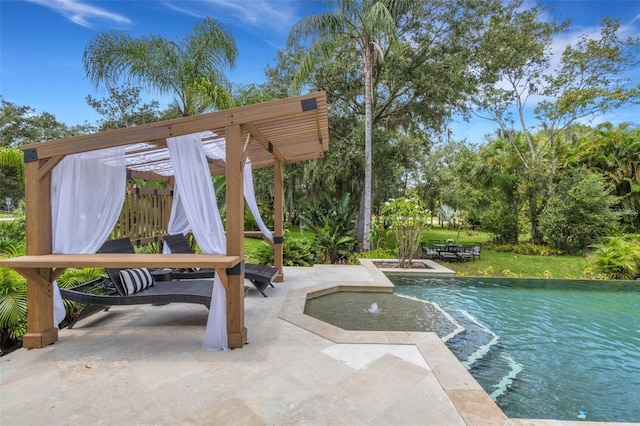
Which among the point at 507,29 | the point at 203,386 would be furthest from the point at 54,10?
the point at 507,29

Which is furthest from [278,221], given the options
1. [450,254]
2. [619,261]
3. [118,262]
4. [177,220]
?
[619,261]

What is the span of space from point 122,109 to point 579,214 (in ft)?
68.2

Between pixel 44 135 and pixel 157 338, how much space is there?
26.4m

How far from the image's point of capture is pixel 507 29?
11.8 meters

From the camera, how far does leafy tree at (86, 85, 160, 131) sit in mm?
15836

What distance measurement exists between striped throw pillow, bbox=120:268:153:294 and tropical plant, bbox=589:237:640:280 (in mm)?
10836

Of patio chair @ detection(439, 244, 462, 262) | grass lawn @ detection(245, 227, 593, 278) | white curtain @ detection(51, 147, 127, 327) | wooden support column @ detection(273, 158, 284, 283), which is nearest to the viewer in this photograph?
white curtain @ detection(51, 147, 127, 327)

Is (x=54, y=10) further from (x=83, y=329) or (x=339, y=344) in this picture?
(x=339, y=344)

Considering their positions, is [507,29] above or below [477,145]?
above

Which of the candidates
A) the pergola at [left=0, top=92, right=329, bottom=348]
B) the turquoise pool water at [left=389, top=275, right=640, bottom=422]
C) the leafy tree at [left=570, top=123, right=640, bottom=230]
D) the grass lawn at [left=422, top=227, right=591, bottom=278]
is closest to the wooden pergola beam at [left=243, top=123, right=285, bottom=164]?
the pergola at [left=0, top=92, right=329, bottom=348]

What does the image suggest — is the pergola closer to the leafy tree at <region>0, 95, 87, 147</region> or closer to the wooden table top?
the wooden table top

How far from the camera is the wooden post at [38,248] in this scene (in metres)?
3.57

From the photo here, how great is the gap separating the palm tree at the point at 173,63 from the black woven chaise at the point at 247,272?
5389 mm

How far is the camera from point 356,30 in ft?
34.7
